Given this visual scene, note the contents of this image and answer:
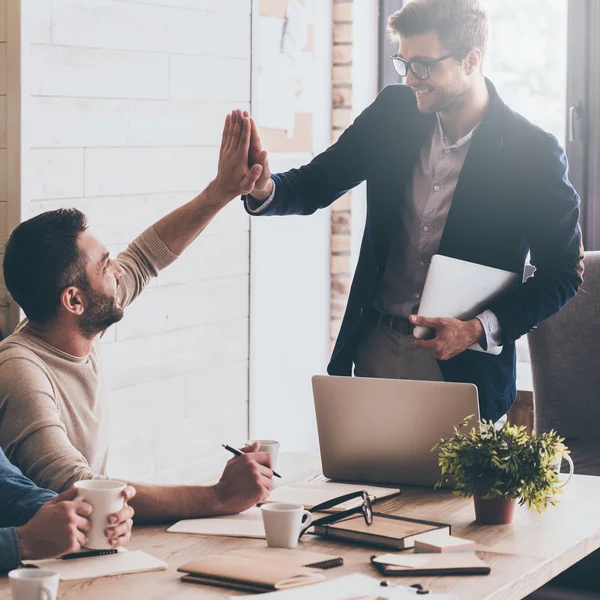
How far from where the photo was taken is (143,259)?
2.46 m

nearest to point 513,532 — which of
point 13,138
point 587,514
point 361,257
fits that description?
point 587,514

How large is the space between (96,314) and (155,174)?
1.18m

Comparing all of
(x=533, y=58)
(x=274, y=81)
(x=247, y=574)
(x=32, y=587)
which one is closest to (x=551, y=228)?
(x=247, y=574)

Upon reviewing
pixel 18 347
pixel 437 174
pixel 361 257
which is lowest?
pixel 18 347

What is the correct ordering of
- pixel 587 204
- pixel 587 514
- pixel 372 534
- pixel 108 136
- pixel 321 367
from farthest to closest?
pixel 321 367 → pixel 587 204 → pixel 108 136 → pixel 587 514 → pixel 372 534

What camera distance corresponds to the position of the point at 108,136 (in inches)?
119

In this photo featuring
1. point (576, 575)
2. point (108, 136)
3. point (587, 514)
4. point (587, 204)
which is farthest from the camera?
point (587, 204)

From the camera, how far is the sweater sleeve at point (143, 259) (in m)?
2.43

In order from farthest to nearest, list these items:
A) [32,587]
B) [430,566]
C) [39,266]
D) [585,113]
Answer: [585,113], [39,266], [430,566], [32,587]

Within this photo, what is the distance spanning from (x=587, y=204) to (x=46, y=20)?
2.19 m

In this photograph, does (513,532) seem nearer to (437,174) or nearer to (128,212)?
(437,174)

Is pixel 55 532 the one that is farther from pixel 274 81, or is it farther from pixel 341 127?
pixel 341 127

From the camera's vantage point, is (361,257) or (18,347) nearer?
(18,347)

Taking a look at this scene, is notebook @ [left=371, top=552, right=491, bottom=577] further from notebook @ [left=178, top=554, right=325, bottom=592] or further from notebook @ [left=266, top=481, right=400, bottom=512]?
notebook @ [left=266, top=481, right=400, bottom=512]
